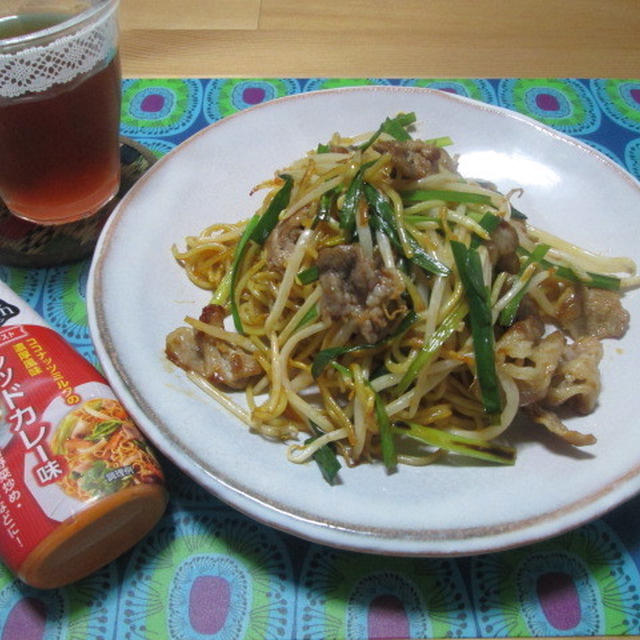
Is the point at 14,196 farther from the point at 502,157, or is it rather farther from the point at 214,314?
the point at 502,157

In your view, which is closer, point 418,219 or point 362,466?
point 362,466

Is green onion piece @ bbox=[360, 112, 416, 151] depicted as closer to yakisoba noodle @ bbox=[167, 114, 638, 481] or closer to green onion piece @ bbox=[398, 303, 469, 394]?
yakisoba noodle @ bbox=[167, 114, 638, 481]

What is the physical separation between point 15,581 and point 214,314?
2.85 feet

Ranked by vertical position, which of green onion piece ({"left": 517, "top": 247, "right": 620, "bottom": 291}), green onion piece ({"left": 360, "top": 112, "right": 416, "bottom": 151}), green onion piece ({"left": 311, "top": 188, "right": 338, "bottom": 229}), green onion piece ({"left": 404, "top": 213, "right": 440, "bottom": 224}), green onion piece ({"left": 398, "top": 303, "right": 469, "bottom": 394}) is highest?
green onion piece ({"left": 360, "top": 112, "right": 416, "bottom": 151})

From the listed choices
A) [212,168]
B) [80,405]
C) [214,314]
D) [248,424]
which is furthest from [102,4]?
[248,424]

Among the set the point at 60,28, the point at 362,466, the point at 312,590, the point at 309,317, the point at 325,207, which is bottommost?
the point at 312,590

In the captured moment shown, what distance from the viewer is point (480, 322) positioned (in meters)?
1.72

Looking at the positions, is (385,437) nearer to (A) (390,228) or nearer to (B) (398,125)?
(A) (390,228)

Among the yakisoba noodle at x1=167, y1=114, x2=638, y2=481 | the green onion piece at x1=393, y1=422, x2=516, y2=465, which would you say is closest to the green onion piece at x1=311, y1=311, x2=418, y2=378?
the yakisoba noodle at x1=167, y1=114, x2=638, y2=481

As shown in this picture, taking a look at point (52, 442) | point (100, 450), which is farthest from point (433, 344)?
point (52, 442)

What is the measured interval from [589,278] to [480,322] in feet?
1.67

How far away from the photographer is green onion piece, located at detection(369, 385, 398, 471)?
5.38 feet

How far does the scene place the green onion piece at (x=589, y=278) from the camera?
199 cm

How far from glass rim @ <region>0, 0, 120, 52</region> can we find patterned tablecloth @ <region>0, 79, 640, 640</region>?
129 cm
